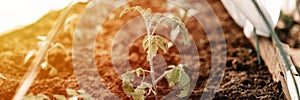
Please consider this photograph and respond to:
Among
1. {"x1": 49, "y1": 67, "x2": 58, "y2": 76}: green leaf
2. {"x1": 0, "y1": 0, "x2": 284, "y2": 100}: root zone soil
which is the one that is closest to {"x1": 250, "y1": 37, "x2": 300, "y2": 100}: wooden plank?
{"x1": 0, "y1": 0, "x2": 284, "y2": 100}: root zone soil

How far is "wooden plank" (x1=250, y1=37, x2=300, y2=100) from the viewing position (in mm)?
1582

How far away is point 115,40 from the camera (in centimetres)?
203

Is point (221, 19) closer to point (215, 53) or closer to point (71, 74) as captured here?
point (215, 53)

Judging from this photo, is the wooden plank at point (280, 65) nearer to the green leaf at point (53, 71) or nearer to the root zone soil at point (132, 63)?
the root zone soil at point (132, 63)

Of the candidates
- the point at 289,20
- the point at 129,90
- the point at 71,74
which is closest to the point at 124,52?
the point at 71,74

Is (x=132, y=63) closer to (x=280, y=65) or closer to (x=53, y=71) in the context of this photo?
(x=53, y=71)

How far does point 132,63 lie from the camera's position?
188cm

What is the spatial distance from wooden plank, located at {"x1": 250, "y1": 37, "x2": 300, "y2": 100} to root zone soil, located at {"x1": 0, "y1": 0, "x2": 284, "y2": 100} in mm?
31

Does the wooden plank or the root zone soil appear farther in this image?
the root zone soil

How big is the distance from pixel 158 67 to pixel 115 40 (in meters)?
0.27

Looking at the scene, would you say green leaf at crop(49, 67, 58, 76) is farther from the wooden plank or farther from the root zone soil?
the wooden plank

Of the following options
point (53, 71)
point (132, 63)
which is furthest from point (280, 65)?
point (53, 71)

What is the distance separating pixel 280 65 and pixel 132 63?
0.54 m

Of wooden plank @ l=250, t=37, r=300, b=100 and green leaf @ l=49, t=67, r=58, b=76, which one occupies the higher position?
green leaf @ l=49, t=67, r=58, b=76
